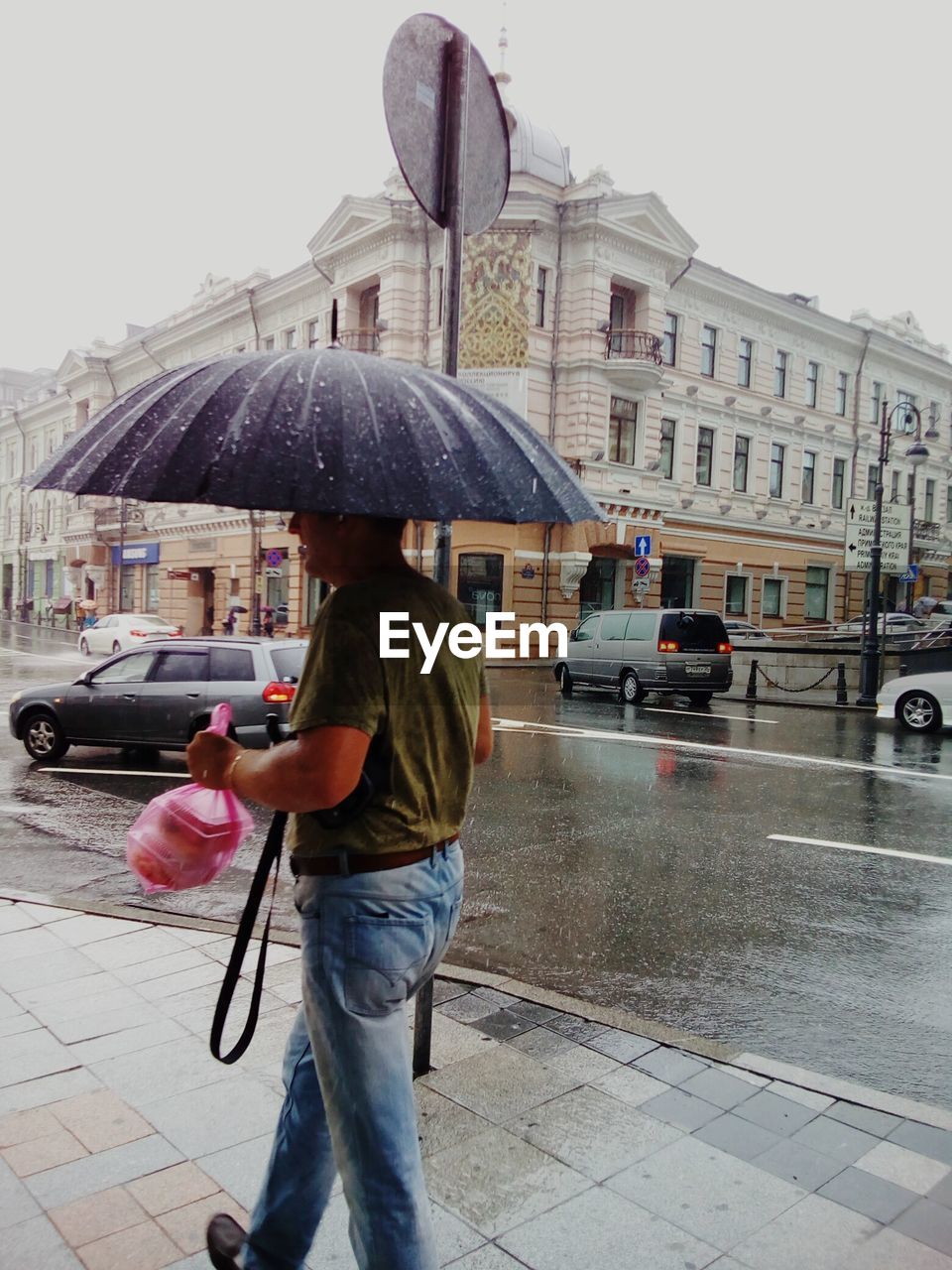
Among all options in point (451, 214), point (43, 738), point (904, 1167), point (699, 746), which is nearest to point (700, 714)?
point (699, 746)

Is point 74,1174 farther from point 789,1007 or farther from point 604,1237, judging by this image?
point 789,1007

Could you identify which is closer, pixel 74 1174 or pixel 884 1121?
pixel 74 1174

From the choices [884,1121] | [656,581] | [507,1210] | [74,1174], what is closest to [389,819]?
[507,1210]

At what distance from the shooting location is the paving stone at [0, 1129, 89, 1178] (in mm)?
2801

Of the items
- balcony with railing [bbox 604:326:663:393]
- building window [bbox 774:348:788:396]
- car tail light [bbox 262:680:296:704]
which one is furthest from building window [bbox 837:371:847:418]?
car tail light [bbox 262:680:296:704]

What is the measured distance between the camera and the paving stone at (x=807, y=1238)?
2469 millimetres

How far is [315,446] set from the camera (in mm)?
1974

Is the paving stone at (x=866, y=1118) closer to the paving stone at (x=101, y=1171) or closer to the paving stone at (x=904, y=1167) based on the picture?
the paving stone at (x=904, y=1167)

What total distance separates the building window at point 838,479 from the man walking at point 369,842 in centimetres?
4011

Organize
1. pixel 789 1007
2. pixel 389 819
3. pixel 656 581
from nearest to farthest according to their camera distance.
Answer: pixel 389 819 → pixel 789 1007 → pixel 656 581

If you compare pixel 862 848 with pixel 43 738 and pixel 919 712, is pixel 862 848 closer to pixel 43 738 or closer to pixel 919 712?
pixel 43 738

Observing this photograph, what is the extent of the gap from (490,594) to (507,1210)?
26.7m

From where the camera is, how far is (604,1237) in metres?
2.54

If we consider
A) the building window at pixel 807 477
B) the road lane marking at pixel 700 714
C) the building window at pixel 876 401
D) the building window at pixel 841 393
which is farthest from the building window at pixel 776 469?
the road lane marking at pixel 700 714
